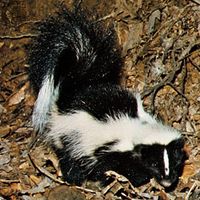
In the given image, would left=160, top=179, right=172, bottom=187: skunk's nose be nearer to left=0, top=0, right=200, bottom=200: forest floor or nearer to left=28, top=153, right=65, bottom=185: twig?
left=0, top=0, right=200, bottom=200: forest floor

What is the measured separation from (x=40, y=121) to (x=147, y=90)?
3.76 feet

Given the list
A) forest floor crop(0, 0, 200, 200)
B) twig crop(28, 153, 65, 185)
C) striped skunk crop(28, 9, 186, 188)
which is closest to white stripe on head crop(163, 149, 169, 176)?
striped skunk crop(28, 9, 186, 188)

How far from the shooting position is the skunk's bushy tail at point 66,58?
5.14 metres

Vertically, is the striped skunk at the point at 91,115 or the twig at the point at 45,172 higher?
→ the striped skunk at the point at 91,115

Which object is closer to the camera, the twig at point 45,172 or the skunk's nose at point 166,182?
the skunk's nose at point 166,182

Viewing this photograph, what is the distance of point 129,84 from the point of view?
6.03 meters

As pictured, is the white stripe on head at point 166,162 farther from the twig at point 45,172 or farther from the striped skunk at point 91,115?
the twig at point 45,172

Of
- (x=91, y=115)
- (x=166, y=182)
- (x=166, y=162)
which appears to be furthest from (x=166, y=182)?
(x=91, y=115)

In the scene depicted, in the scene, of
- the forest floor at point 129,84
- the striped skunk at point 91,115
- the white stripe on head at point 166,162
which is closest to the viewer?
the white stripe on head at point 166,162

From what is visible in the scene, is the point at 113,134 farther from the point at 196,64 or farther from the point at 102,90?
the point at 196,64

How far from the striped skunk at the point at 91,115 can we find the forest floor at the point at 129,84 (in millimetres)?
174

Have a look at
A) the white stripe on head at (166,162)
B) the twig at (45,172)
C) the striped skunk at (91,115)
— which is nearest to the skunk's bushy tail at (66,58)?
the striped skunk at (91,115)

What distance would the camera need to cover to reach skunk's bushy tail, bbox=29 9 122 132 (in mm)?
5145

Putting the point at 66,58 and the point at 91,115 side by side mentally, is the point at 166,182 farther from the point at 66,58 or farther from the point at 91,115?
the point at 66,58
